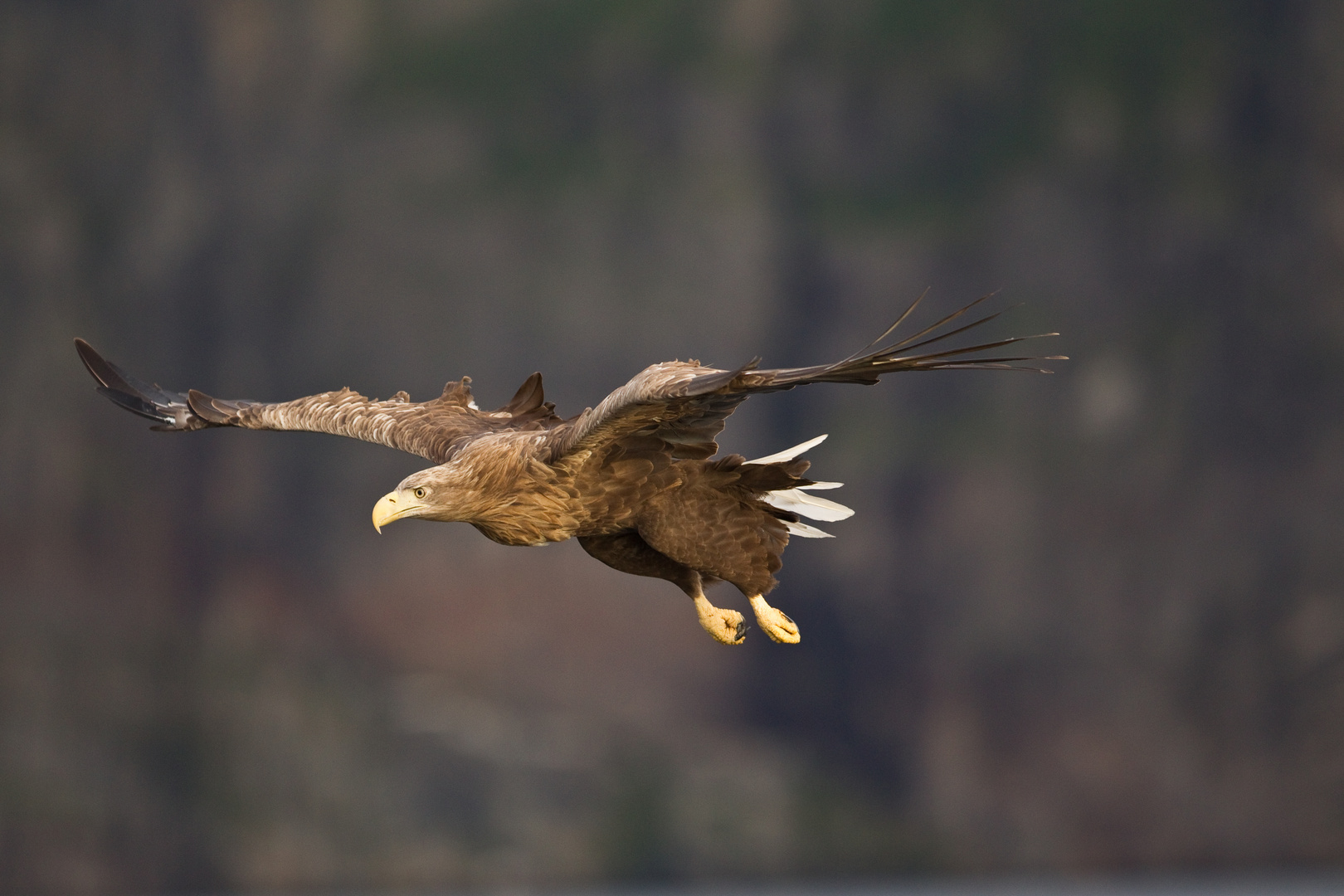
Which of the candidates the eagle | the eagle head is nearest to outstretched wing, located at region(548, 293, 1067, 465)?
the eagle

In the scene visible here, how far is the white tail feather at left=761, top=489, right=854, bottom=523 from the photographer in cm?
478

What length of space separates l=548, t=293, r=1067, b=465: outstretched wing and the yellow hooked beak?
431mm

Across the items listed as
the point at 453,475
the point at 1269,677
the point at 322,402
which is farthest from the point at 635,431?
the point at 1269,677

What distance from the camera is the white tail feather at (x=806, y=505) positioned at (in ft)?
15.7

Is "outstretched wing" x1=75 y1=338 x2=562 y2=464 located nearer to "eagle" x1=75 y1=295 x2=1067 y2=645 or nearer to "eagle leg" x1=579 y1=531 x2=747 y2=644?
"eagle" x1=75 y1=295 x2=1067 y2=645

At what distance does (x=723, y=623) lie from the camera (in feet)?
14.7

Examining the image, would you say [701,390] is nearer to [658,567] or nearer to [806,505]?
[658,567]

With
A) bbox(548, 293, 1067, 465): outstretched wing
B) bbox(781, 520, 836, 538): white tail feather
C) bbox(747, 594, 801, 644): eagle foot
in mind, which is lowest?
bbox(747, 594, 801, 644): eagle foot

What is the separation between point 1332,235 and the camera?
1127cm

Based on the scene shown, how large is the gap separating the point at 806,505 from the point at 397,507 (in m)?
1.51

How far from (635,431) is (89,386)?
8.65 metres

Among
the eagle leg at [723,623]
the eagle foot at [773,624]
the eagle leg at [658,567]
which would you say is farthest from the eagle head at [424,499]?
the eagle foot at [773,624]

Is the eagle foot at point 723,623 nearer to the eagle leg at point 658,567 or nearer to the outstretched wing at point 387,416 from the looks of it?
the eagle leg at point 658,567

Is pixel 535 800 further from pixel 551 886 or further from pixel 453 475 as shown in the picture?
pixel 453 475
